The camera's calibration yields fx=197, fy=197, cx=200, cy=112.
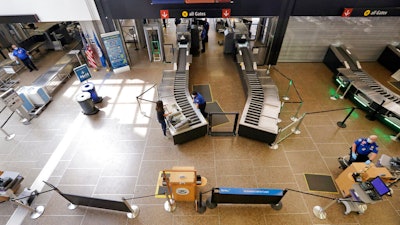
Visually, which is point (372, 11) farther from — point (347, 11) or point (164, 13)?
point (164, 13)

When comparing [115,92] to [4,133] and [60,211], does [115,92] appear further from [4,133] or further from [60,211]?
[60,211]

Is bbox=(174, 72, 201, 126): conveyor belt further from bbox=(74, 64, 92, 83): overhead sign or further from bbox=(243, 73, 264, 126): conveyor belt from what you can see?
bbox=(74, 64, 92, 83): overhead sign

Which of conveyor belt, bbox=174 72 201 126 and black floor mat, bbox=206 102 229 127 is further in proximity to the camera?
black floor mat, bbox=206 102 229 127

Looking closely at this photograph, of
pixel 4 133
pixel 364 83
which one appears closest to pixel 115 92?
pixel 4 133

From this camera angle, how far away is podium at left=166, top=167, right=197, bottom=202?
4297 mm

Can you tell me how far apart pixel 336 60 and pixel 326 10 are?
2.50 m

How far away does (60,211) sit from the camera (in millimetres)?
4910

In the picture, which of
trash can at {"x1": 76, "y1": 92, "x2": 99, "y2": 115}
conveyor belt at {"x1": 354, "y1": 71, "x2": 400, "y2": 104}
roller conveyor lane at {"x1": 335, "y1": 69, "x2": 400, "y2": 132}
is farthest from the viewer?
conveyor belt at {"x1": 354, "y1": 71, "x2": 400, "y2": 104}

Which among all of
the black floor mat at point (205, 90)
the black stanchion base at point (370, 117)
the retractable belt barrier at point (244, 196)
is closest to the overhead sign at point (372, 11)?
the black stanchion base at point (370, 117)

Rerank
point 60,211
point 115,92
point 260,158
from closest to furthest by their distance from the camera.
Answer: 1. point 60,211
2. point 260,158
3. point 115,92

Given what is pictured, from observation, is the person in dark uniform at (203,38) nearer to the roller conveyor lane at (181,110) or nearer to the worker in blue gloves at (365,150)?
the roller conveyor lane at (181,110)

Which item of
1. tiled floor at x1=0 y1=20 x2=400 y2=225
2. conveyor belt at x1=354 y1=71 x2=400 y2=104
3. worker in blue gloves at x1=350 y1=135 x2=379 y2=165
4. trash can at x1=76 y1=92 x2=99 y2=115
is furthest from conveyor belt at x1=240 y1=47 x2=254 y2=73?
trash can at x1=76 y1=92 x2=99 y2=115

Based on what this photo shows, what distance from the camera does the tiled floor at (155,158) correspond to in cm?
480

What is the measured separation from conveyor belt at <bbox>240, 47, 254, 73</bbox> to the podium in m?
5.89
